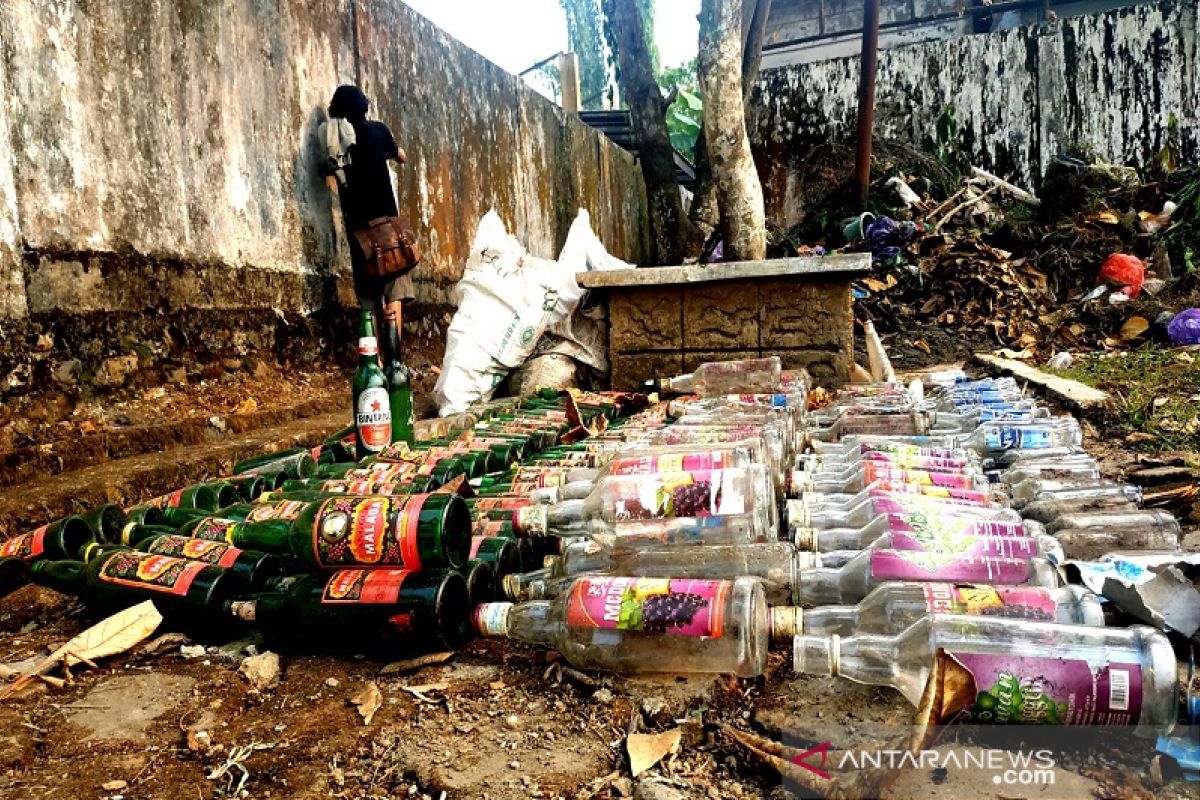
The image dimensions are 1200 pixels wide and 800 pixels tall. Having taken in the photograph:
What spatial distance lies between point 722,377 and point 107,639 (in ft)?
10.7

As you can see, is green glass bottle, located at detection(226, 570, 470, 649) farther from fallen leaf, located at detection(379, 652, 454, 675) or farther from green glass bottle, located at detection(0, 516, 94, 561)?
green glass bottle, located at detection(0, 516, 94, 561)

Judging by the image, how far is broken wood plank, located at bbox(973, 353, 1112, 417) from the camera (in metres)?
3.57

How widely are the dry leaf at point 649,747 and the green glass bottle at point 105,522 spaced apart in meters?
1.53

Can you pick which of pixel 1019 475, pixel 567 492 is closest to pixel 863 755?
pixel 567 492

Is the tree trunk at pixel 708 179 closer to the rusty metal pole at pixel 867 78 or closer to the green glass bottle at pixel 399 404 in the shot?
the rusty metal pole at pixel 867 78

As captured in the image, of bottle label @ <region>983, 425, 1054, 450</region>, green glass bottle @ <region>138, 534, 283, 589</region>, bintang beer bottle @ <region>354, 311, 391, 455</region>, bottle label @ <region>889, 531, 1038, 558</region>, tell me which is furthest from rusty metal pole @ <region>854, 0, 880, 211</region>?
green glass bottle @ <region>138, 534, 283, 589</region>

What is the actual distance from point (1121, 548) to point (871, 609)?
2.35 ft

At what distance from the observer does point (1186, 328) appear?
18.6 feet

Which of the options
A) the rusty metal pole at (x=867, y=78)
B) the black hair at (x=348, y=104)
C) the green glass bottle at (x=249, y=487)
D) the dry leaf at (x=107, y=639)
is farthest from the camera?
the rusty metal pole at (x=867, y=78)

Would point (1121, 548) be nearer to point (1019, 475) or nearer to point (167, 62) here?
point (1019, 475)

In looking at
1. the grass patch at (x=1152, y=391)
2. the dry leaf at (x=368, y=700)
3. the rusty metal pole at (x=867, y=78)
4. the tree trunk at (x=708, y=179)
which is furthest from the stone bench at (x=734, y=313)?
the tree trunk at (x=708, y=179)

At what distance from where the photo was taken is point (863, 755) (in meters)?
1.05

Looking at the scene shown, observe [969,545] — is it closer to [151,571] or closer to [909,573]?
[909,573]

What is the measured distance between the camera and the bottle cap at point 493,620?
53.6 inches
